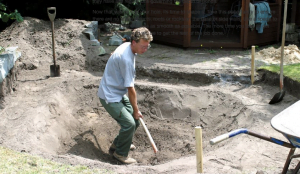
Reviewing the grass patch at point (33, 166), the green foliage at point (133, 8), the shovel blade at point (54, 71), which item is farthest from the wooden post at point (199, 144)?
the green foliage at point (133, 8)

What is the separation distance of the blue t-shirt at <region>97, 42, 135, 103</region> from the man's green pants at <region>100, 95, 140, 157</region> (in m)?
0.10

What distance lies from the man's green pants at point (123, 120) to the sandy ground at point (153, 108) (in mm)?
305

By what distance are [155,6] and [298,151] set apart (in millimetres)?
7247

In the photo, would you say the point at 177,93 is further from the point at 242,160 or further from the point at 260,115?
the point at 242,160

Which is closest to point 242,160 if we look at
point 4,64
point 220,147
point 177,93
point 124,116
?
point 220,147

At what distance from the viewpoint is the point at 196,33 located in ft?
40.5

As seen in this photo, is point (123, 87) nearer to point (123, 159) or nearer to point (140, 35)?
point (140, 35)

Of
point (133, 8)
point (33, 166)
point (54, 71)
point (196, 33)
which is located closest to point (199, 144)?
point (33, 166)

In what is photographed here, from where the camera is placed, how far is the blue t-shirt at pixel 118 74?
456cm

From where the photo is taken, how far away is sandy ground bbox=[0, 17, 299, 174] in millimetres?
4641

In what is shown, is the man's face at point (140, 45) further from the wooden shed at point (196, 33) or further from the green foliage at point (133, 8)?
the green foliage at point (133, 8)

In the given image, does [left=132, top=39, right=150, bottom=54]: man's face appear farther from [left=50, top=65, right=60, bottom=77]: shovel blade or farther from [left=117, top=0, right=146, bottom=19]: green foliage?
[left=117, top=0, right=146, bottom=19]: green foliage

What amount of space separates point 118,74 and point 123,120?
0.63 metres

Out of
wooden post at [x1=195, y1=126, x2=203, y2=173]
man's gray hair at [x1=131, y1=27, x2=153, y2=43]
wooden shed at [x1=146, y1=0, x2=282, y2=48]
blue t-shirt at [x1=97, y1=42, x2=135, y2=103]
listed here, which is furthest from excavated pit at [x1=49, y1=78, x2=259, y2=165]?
wooden shed at [x1=146, y1=0, x2=282, y2=48]
